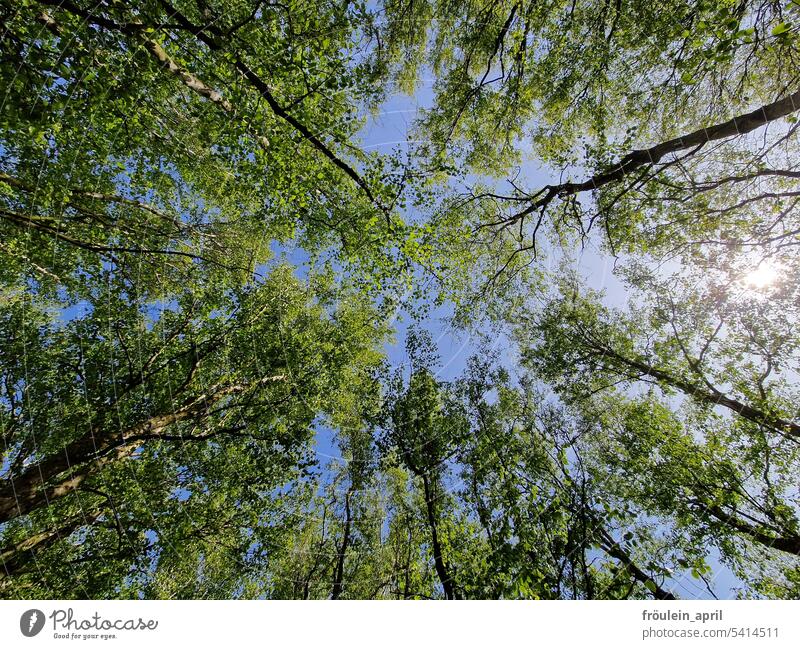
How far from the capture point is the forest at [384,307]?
5.16 metres

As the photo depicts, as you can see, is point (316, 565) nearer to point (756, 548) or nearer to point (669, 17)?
point (756, 548)

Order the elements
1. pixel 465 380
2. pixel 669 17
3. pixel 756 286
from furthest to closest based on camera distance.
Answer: pixel 465 380 → pixel 756 286 → pixel 669 17

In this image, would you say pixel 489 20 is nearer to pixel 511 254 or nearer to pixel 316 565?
pixel 511 254

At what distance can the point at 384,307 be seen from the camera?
798 centimetres

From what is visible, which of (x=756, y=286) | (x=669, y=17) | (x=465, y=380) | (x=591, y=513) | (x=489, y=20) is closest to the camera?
(x=591, y=513)

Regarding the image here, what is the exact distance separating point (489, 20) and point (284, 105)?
613 cm

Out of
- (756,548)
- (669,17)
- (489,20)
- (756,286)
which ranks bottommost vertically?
(756,548)

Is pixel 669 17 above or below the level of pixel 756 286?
above

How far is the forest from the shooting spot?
5160mm

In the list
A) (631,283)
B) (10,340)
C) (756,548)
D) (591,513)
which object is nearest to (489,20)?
(631,283)

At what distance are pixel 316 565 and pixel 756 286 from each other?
44.5ft

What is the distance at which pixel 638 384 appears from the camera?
27.2 ft

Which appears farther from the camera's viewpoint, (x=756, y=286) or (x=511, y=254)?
(x=511, y=254)
